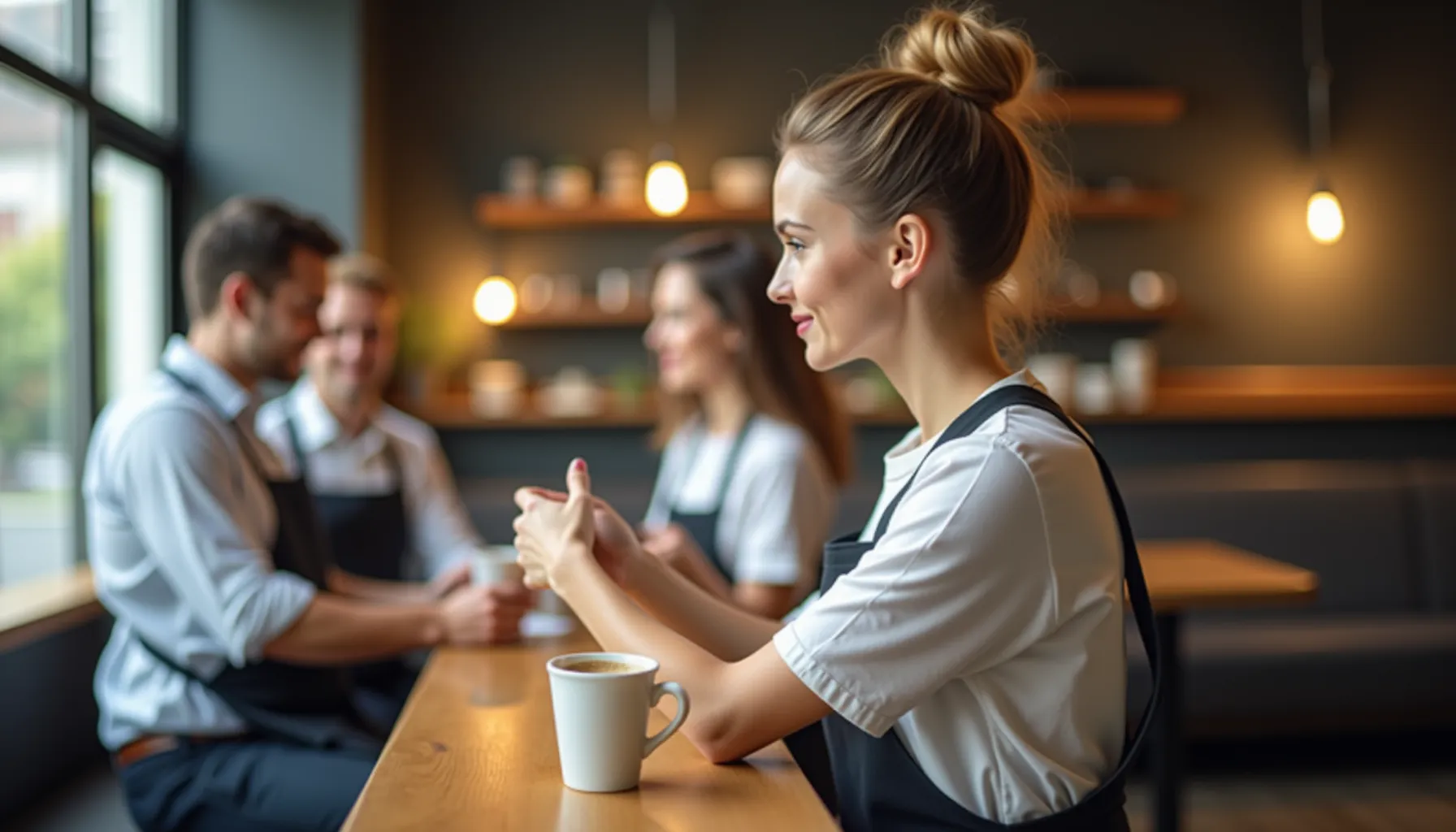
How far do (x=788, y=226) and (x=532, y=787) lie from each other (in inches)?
24.8

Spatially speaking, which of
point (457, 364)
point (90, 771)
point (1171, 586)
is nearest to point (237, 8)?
point (457, 364)

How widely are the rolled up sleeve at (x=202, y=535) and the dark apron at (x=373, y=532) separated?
84cm

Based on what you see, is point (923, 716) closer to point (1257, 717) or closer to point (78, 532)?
point (78, 532)

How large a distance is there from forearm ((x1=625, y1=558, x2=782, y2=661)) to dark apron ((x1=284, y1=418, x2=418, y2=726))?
1565 millimetres

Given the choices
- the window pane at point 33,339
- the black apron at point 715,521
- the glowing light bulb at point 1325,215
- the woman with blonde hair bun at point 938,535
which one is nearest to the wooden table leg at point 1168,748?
the black apron at point 715,521

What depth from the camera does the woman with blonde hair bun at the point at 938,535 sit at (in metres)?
1.19

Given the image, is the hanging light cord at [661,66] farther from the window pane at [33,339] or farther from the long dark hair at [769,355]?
the long dark hair at [769,355]

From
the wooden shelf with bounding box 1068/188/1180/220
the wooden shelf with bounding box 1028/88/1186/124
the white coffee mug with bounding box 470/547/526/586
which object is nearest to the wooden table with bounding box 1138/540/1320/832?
the white coffee mug with bounding box 470/547/526/586

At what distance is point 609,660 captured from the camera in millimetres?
1273

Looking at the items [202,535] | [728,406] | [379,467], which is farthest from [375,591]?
[728,406]

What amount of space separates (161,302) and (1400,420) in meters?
5.28

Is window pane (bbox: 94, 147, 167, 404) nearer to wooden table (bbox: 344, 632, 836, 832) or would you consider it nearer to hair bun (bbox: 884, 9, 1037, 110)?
wooden table (bbox: 344, 632, 836, 832)

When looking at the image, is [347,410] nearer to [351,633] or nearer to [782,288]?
[351,633]

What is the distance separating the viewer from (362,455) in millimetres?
3209
